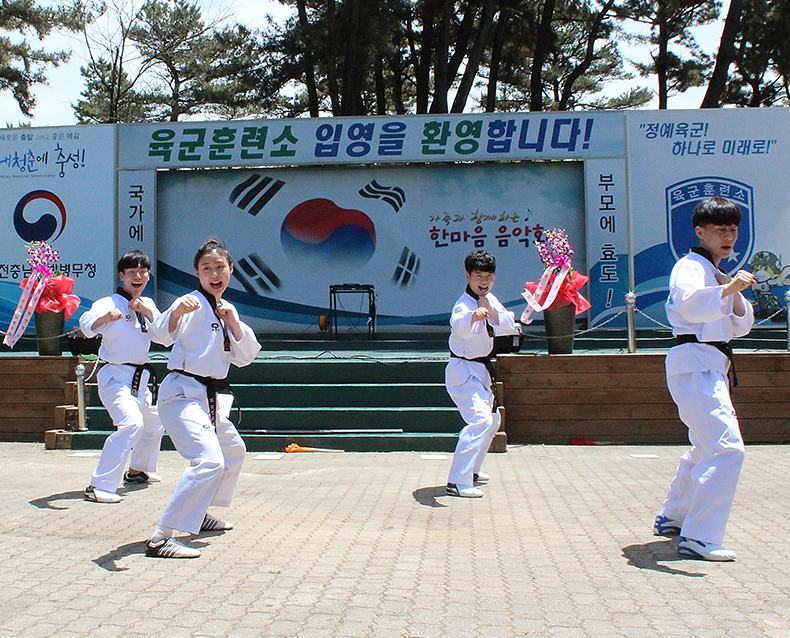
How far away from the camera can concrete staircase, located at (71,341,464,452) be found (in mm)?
8719

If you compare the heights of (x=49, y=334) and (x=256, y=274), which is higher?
(x=256, y=274)

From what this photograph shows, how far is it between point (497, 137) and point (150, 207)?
19.4ft

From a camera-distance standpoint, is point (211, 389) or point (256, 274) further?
point (256, 274)

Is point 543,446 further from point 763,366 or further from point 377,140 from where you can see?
point 377,140

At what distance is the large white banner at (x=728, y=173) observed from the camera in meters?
13.0

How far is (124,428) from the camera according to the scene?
6.16 meters

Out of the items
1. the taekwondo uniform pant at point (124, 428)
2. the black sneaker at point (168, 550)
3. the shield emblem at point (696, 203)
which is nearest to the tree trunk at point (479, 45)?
the shield emblem at point (696, 203)

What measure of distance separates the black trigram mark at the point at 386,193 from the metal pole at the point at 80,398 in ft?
20.6

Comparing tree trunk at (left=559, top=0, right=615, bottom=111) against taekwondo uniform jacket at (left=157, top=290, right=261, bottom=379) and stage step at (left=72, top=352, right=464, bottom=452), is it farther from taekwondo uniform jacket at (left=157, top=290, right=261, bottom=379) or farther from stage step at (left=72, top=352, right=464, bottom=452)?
taekwondo uniform jacket at (left=157, top=290, right=261, bottom=379)

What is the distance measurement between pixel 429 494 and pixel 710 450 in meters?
2.47

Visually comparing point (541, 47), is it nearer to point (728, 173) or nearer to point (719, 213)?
point (728, 173)

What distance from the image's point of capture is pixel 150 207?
13.8 m

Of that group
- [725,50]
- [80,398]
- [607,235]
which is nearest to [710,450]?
[80,398]

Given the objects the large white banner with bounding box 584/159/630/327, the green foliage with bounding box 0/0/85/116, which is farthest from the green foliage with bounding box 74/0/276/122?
the large white banner with bounding box 584/159/630/327
